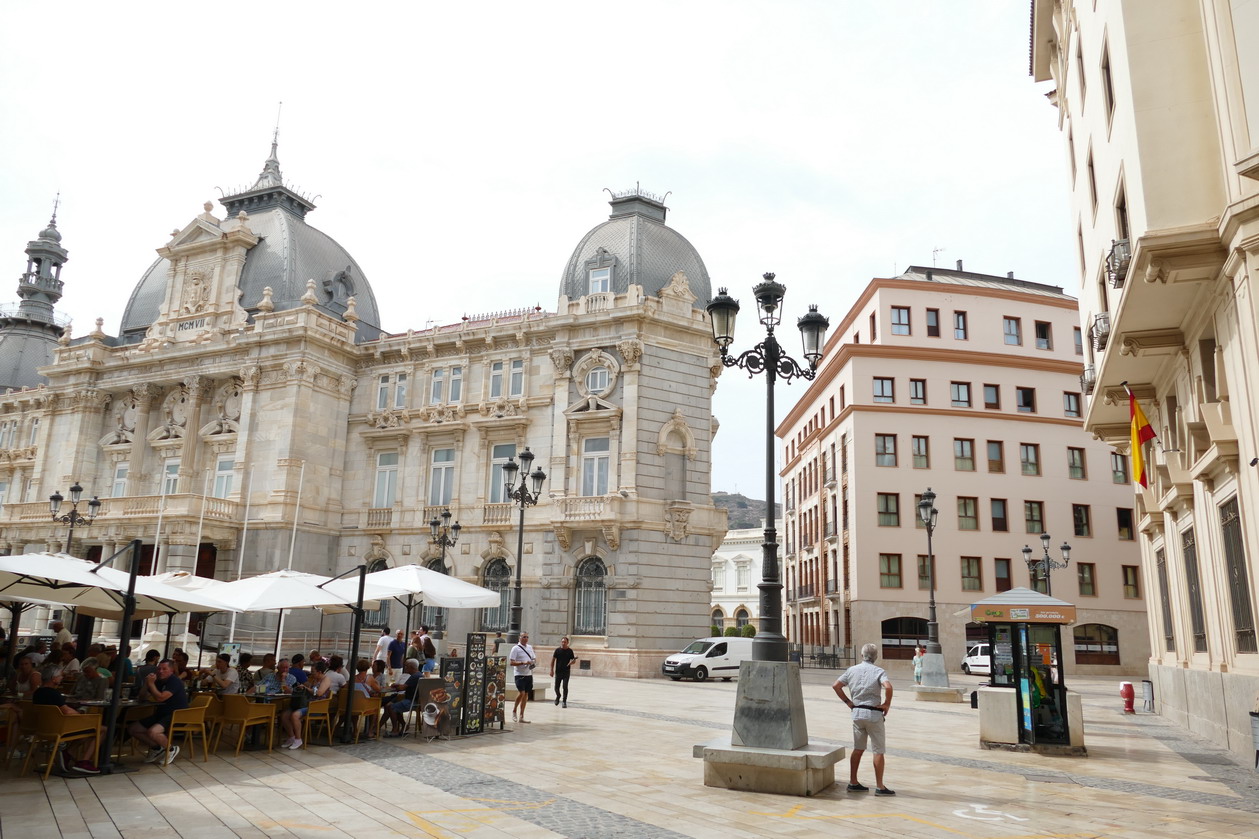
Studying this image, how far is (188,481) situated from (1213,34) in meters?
38.7

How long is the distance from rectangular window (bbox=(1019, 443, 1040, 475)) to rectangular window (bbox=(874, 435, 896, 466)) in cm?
658

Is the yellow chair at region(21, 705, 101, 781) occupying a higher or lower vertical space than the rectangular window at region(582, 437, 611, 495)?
lower

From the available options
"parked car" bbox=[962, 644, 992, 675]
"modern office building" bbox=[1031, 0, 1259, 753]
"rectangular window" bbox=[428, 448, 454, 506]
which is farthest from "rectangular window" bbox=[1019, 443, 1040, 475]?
"rectangular window" bbox=[428, 448, 454, 506]

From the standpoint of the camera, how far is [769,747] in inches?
399

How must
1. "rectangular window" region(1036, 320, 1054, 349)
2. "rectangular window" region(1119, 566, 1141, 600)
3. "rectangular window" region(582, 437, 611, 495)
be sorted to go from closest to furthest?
"rectangular window" region(582, 437, 611, 495) → "rectangular window" region(1119, 566, 1141, 600) → "rectangular window" region(1036, 320, 1054, 349)

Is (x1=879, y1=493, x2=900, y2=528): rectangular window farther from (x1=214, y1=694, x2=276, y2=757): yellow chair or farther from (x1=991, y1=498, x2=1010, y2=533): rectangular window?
(x1=214, y1=694, x2=276, y2=757): yellow chair

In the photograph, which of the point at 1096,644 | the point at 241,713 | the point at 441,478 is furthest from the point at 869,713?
the point at 1096,644

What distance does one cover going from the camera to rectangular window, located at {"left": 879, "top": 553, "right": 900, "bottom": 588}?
42844 mm

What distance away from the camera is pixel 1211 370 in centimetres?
1406

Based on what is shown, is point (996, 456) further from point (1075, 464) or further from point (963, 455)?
point (1075, 464)

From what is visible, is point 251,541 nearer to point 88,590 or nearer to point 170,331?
point 170,331

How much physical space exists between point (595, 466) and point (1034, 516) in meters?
24.3

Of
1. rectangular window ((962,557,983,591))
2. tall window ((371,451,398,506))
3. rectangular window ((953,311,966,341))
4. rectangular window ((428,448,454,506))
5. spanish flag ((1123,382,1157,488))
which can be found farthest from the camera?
rectangular window ((953,311,966,341))

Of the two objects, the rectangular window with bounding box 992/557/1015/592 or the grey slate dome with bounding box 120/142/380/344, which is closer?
the grey slate dome with bounding box 120/142/380/344
